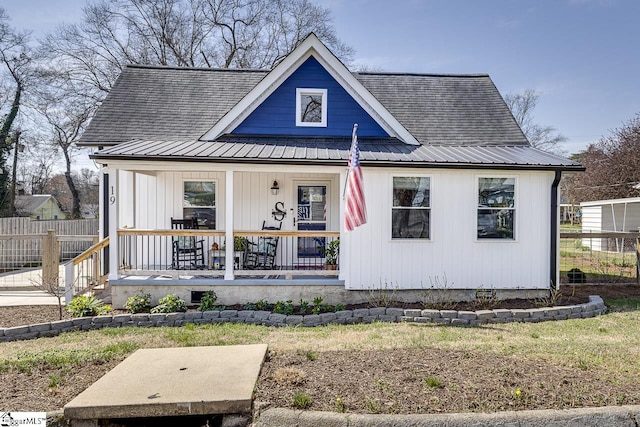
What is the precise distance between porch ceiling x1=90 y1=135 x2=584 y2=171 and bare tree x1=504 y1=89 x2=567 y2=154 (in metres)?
35.7

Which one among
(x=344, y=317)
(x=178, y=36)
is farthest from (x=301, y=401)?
(x=178, y=36)

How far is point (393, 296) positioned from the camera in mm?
8180

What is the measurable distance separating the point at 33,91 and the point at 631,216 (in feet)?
114

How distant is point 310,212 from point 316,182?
0.81 metres

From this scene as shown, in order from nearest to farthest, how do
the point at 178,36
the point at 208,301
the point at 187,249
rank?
the point at 208,301 < the point at 187,249 < the point at 178,36

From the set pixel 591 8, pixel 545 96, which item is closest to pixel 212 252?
pixel 591 8

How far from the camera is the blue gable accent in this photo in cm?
983

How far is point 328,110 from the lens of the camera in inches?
390

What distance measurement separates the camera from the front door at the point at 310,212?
33.8 feet

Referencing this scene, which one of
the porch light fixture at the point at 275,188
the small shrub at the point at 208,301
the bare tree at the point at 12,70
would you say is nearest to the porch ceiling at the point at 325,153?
the porch light fixture at the point at 275,188

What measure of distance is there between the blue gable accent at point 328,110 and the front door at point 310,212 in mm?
1424

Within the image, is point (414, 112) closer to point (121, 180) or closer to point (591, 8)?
point (121, 180)

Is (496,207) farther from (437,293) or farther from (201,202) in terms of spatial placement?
(201,202)

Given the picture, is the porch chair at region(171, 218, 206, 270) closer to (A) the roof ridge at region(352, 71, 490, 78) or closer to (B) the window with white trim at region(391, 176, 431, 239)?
(B) the window with white trim at region(391, 176, 431, 239)
